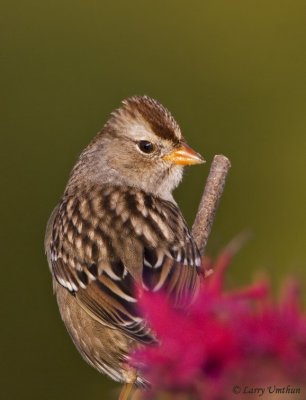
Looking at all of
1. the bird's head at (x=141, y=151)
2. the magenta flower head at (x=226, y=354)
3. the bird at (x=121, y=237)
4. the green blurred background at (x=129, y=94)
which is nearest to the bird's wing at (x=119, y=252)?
the bird at (x=121, y=237)

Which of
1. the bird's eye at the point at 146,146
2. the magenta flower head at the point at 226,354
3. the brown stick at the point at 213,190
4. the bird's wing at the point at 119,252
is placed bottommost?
the magenta flower head at the point at 226,354

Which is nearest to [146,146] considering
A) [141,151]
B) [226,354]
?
[141,151]

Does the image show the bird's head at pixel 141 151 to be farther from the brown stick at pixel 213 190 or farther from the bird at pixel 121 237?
the brown stick at pixel 213 190

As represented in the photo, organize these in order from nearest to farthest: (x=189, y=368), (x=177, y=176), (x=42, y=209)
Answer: (x=189, y=368)
(x=177, y=176)
(x=42, y=209)

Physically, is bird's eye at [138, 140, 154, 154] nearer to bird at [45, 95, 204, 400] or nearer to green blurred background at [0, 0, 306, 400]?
bird at [45, 95, 204, 400]

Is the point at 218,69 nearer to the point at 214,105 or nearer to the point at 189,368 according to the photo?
the point at 214,105

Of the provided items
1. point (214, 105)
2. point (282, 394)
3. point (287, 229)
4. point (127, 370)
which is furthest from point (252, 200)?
point (282, 394)

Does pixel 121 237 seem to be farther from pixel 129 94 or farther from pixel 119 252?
pixel 129 94

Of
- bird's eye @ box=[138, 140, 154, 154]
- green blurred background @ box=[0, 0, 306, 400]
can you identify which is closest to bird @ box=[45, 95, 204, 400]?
bird's eye @ box=[138, 140, 154, 154]

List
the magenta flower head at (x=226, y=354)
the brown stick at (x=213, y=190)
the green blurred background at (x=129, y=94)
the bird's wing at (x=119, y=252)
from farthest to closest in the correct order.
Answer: the green blurred background at (x=129, y=94), the brown stick at (x=213, y=190), the bird's wing at (x=119, y=252), the magenta flower head at (x=226, y=354)
